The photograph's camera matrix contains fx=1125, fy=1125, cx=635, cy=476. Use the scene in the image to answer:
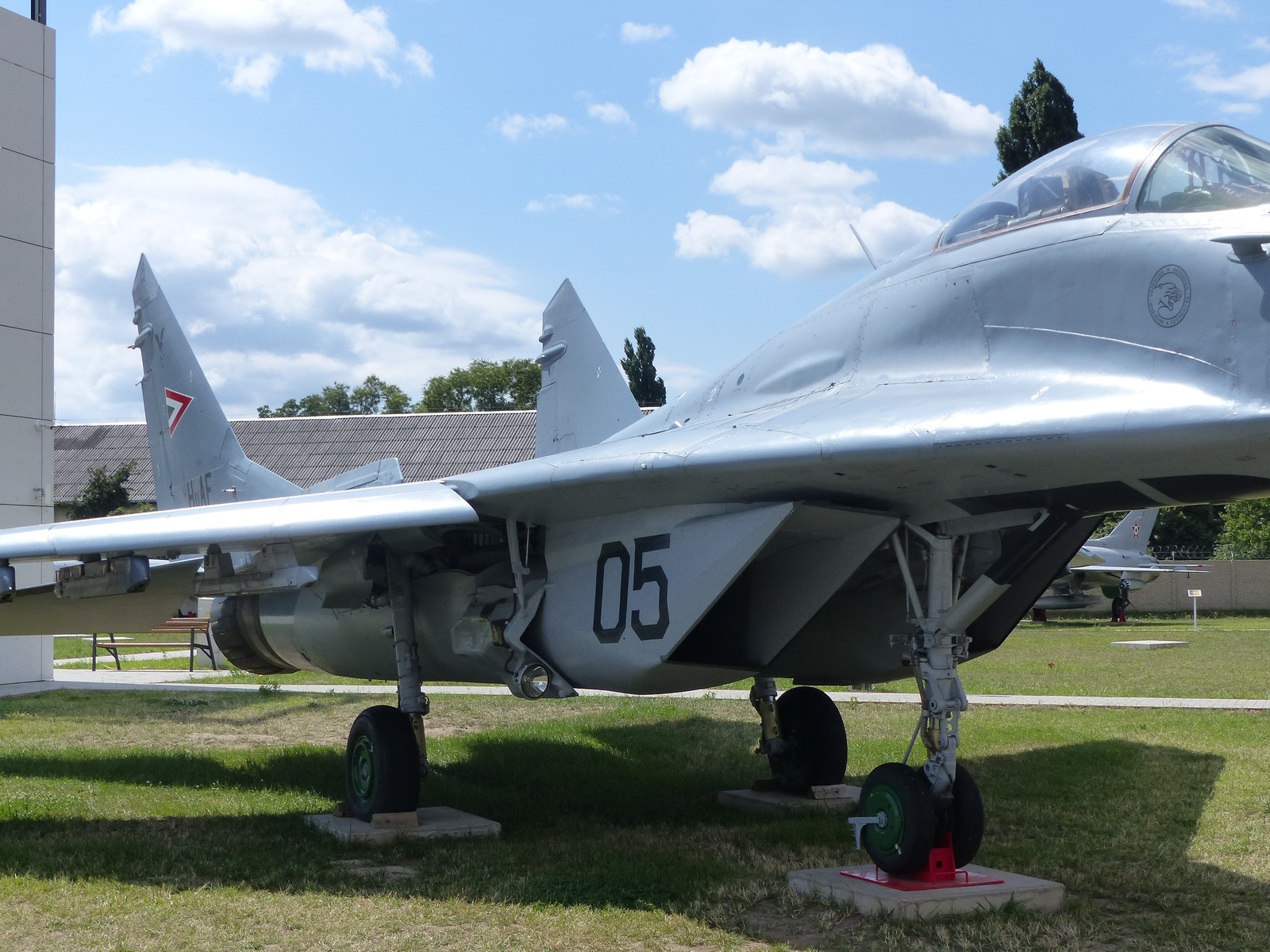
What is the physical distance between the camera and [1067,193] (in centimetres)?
522

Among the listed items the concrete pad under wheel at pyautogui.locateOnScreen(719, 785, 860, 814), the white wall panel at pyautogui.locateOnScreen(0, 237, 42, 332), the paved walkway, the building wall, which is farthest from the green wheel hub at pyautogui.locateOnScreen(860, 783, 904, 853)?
the white wall panel at pyautogui.locateOnScreen(0, 237, 42, 332)

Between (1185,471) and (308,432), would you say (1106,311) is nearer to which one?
(1185,471)

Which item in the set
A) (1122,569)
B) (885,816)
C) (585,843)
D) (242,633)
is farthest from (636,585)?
(1122,569)

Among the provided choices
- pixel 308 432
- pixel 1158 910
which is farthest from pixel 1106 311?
pixel 308 432

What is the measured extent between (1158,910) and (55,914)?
540 centimetres

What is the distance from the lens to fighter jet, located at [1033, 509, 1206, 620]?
32.5 metres

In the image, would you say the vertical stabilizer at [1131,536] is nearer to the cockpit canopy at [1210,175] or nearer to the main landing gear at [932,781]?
the main landing gear at [932,781]

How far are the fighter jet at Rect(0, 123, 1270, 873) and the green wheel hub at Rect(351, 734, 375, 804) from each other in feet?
0.07

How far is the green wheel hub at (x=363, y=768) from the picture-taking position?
7566 mm

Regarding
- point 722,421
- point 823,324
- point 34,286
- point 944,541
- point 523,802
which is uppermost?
point 34,286

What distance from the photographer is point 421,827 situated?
24.1ft

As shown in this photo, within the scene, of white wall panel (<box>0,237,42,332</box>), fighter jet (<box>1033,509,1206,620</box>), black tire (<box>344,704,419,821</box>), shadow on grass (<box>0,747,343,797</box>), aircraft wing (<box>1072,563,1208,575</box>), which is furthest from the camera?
fighter jet (<box>1033,509,1206,620</box>)

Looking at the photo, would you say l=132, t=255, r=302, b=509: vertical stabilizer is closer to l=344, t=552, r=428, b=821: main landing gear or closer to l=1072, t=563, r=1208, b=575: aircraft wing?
l=344, t=552, r=428, b=821: main landing gear

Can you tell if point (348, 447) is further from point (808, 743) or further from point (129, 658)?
point (808, 743)
